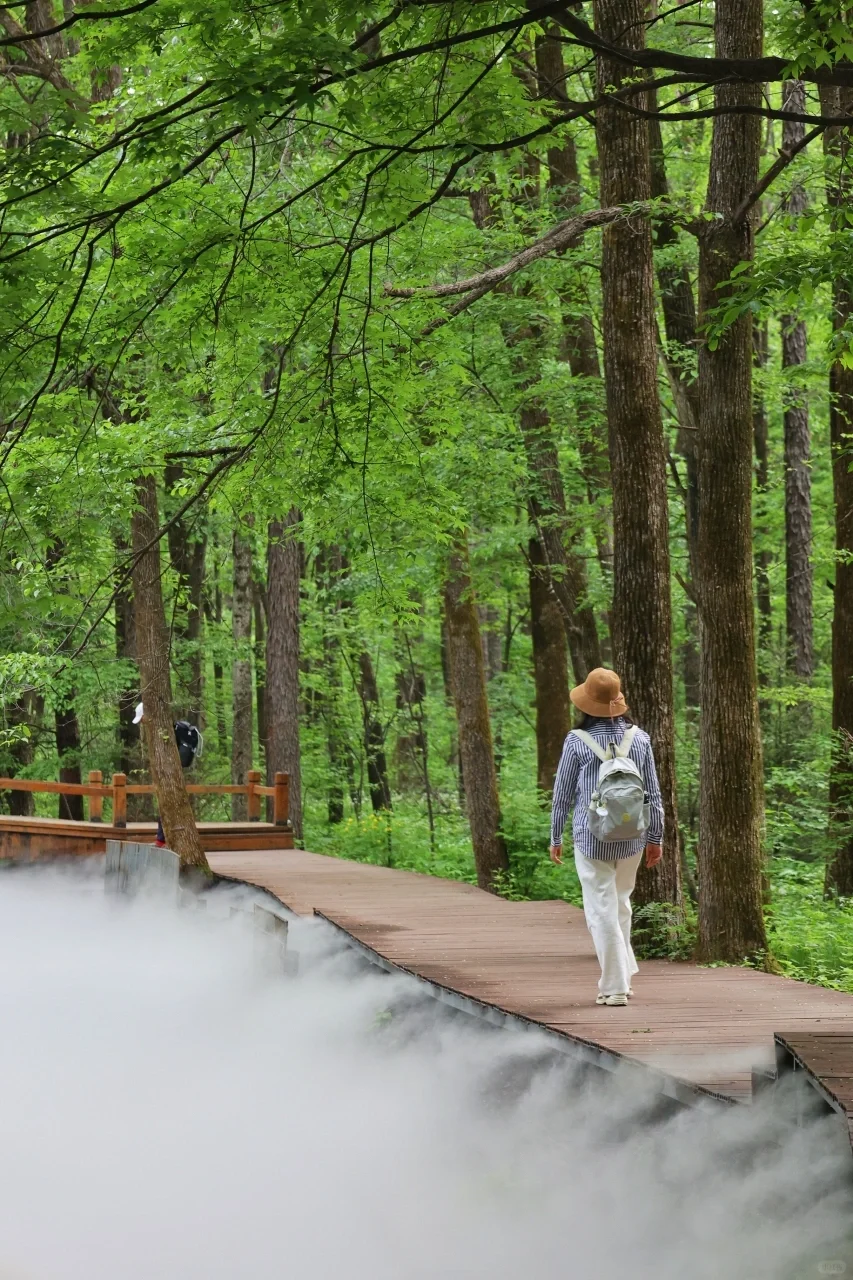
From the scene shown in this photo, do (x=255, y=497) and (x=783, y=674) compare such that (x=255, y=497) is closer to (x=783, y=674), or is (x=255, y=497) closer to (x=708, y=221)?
(x=708, y=221)

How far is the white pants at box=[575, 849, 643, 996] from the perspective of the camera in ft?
25.1

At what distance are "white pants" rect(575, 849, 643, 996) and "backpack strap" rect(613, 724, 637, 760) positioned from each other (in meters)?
0.61

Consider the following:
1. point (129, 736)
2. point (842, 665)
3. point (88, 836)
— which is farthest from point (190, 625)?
point (842, 665)

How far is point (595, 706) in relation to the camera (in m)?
7.86

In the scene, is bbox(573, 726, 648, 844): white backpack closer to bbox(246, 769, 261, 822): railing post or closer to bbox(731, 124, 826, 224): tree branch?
bbox(731, 124, 826, 224): tree branch

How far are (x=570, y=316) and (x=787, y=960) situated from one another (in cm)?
823

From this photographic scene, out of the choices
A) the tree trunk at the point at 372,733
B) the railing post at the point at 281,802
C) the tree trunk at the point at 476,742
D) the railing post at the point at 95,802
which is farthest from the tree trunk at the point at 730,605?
the tree trunk at the point at 372,733

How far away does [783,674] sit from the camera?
65.4 feet

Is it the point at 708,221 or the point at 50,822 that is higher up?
the point at 708,221

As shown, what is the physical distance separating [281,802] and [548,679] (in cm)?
439

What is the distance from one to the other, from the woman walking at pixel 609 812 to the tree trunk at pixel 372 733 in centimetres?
1934

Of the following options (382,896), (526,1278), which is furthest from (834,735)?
(526,1278)

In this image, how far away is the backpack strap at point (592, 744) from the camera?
7.79 meters

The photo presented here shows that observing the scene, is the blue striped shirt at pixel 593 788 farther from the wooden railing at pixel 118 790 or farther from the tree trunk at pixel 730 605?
the wooden railing at pixel 118 790
